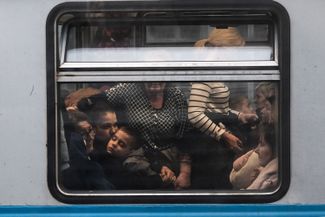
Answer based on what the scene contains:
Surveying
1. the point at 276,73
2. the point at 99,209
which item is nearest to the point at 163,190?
the point at 99,209

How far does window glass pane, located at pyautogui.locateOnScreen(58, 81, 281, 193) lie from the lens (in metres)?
2.91

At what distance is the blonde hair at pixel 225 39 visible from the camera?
2.90m

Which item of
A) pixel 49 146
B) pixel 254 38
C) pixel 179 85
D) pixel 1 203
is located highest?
pixel 254 38

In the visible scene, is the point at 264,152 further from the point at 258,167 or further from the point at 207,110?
the point at 207,110

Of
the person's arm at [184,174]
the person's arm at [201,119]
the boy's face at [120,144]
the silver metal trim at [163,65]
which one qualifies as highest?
the silver metal trim at [163,65]

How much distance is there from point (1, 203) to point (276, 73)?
53.3 inches

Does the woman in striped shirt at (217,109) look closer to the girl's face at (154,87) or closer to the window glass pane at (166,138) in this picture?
the window glass pane at (166,138)

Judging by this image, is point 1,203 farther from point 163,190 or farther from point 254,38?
point 254,38

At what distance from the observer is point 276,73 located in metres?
2.86

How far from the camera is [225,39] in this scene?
2.90 meters

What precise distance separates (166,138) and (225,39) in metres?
0.52

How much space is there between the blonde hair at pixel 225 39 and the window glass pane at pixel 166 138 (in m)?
0.19

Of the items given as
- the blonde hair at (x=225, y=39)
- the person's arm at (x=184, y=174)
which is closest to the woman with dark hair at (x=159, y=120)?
the person's arm at (x=184, y=174)

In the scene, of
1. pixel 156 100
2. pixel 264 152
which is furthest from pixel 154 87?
pixel 264 152
